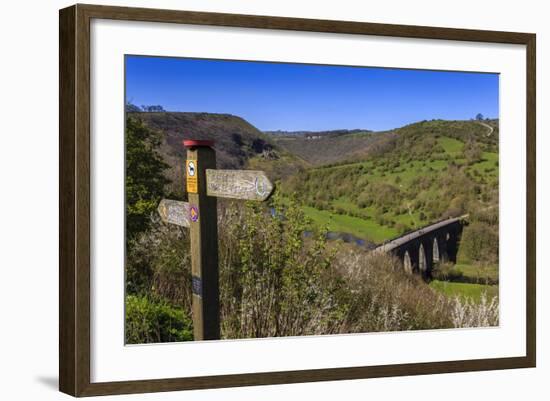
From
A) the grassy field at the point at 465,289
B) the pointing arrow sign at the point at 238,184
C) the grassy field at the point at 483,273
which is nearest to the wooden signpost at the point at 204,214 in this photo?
the pointing arrow sign at the point at 238,184

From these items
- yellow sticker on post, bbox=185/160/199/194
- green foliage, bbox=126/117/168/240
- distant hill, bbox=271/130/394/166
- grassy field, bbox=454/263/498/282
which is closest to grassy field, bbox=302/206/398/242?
distant hill, bbox=271/130/394/166

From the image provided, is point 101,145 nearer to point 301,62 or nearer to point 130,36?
point 130,36

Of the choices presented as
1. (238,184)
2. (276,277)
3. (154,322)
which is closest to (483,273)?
(276,277)

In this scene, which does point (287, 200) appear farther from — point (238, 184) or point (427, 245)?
point (427, 245)

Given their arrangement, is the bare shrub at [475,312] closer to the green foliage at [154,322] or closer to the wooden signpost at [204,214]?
the wooden signpost at [204,214]

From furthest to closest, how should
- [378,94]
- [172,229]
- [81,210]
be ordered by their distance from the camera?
[378,94] → [172,229] → [81,210]

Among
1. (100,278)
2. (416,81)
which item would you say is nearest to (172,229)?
(100,278)

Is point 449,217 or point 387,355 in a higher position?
point 449,217
